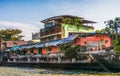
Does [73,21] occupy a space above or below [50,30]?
above

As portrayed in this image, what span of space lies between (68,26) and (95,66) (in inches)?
966

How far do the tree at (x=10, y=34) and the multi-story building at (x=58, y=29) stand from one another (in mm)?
20711

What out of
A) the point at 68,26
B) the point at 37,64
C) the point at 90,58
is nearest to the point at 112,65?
the point at 90,58

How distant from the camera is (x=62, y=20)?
208 feet

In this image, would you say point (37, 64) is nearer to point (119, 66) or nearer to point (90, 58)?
point (90, 58)

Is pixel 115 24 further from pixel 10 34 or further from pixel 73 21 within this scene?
pixel 10 34

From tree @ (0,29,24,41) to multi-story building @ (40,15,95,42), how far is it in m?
20.7

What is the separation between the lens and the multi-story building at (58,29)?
197ft

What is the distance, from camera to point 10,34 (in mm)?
86562

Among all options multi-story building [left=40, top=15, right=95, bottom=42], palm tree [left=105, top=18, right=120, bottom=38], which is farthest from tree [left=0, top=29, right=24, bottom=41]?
palm tree [left=105, top=18, right=120, bottom=38]

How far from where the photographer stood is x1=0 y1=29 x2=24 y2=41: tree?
279ft

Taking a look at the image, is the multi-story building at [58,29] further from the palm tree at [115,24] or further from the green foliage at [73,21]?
the palm tree at [115,24]

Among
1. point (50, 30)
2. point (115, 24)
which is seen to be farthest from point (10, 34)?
point (115, 24)

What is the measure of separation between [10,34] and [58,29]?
96.3 ft
